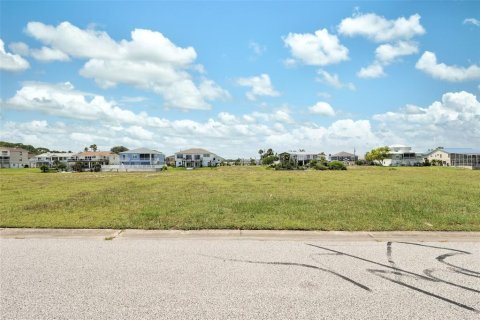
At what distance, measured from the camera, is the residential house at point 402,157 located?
102 m

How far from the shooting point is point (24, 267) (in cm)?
494

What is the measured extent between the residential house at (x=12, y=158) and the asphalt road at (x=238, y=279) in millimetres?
113273

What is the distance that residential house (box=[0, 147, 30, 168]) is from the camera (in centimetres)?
9706

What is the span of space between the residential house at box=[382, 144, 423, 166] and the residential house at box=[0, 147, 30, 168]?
119873 millimetres

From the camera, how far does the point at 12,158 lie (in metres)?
101

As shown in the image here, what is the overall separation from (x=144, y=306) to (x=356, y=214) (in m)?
6.49

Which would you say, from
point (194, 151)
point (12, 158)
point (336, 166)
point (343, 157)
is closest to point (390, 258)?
point (336, 166)

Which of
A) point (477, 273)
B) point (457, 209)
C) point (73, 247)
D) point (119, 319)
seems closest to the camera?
point (119, 319)

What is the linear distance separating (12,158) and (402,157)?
127161 millimetres

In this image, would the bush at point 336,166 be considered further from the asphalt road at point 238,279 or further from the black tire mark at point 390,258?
the black tire mark at point 390,258

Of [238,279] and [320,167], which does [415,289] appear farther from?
[320,167]

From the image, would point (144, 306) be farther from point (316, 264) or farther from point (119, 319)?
point (316, 264)

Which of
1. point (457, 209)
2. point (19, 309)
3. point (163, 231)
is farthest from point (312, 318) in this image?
point (457, 209)

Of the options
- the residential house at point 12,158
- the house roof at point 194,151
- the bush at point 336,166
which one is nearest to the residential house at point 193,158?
the house roof at point 194,151
